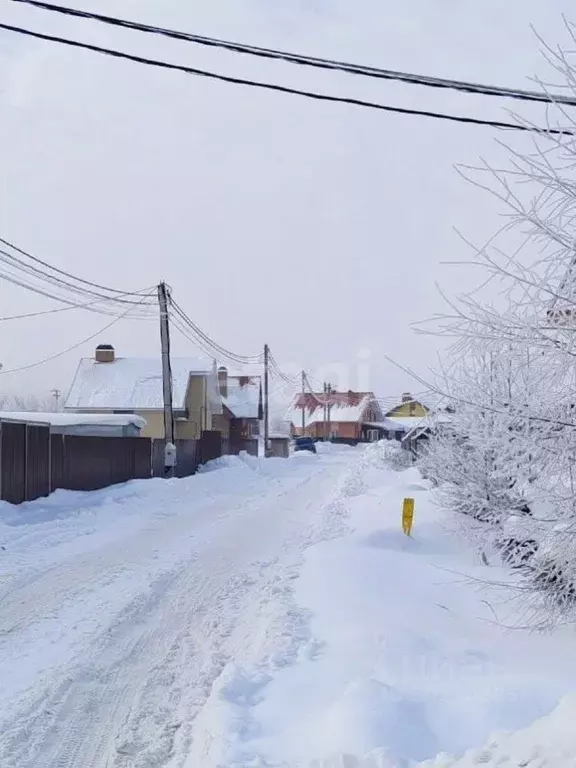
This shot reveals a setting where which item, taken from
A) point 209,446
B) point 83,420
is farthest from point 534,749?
point 209,446

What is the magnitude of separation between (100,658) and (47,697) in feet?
3.62

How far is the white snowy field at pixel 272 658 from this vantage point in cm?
480

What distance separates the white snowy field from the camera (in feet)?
15.8

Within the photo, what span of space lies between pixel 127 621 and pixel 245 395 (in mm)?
60342

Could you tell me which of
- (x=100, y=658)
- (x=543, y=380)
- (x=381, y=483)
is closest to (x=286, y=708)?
(x=100, y=658)

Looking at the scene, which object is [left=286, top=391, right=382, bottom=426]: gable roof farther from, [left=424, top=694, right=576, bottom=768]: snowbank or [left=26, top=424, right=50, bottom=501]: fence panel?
[left=424, top=694, right=576, bottom=768]: snowbank

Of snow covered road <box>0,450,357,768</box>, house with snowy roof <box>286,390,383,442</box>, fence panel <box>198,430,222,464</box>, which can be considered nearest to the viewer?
snow covered road <box>0,450,357,768</box>

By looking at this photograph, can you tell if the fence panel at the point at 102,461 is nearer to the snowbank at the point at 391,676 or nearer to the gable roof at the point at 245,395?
the snowbank at the point at 391,676

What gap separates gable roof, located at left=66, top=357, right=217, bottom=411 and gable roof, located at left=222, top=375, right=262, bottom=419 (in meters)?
16.7

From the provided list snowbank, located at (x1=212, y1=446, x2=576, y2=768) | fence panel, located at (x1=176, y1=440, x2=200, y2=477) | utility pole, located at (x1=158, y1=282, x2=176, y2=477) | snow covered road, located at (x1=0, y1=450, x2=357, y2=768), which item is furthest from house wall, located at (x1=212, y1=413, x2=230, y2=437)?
snowbank, located at (x1=212, y1=446, x2=576, y2=768)

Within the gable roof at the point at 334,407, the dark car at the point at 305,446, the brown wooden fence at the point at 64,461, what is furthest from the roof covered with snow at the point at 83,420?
the gable roof at the point at 334,407

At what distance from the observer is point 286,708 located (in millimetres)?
5492

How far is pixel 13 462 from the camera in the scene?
1677 centimetres

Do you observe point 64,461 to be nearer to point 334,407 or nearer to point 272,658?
point 272,658
